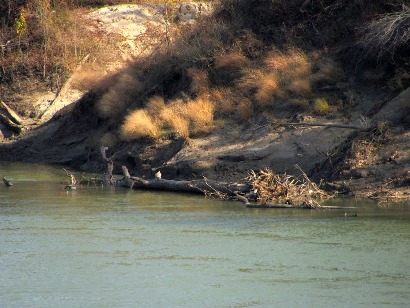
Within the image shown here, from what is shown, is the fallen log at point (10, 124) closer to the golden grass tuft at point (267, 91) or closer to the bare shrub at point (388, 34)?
the golden grass tuft at point (267, 91)

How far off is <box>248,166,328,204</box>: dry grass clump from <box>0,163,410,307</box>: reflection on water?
0.48 metres

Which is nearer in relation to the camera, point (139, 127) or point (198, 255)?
point (198, 255)

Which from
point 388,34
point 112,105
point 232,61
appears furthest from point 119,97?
point 388,34

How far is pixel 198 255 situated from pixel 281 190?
4744 mm

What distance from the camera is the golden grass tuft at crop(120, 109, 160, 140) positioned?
25.1 meters

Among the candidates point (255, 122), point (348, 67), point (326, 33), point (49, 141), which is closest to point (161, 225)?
point (255, 122)

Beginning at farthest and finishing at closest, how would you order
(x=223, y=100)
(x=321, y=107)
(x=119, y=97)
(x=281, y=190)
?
(x=119, y=97)
(x=223, y=100)
(x=321, y=107)
(x=281, y=190)

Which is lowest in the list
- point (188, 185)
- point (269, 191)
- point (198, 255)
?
point (198, 255)

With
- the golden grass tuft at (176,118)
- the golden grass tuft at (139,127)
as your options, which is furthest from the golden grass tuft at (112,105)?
the golden grass tuft at (176,118)

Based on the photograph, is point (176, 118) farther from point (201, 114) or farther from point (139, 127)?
point (139, 127)

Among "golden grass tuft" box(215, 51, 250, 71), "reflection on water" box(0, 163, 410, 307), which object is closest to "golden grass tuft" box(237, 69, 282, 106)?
"golden grass tuft" box(215, 51, 250, 71)

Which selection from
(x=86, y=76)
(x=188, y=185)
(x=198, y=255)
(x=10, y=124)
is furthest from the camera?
(x=86, y=76)

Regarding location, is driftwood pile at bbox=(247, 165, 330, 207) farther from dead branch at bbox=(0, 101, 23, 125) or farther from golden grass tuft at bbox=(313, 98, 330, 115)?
dead branch at bbox=(0, 101, 23, 125)

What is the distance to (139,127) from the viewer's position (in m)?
25.5
